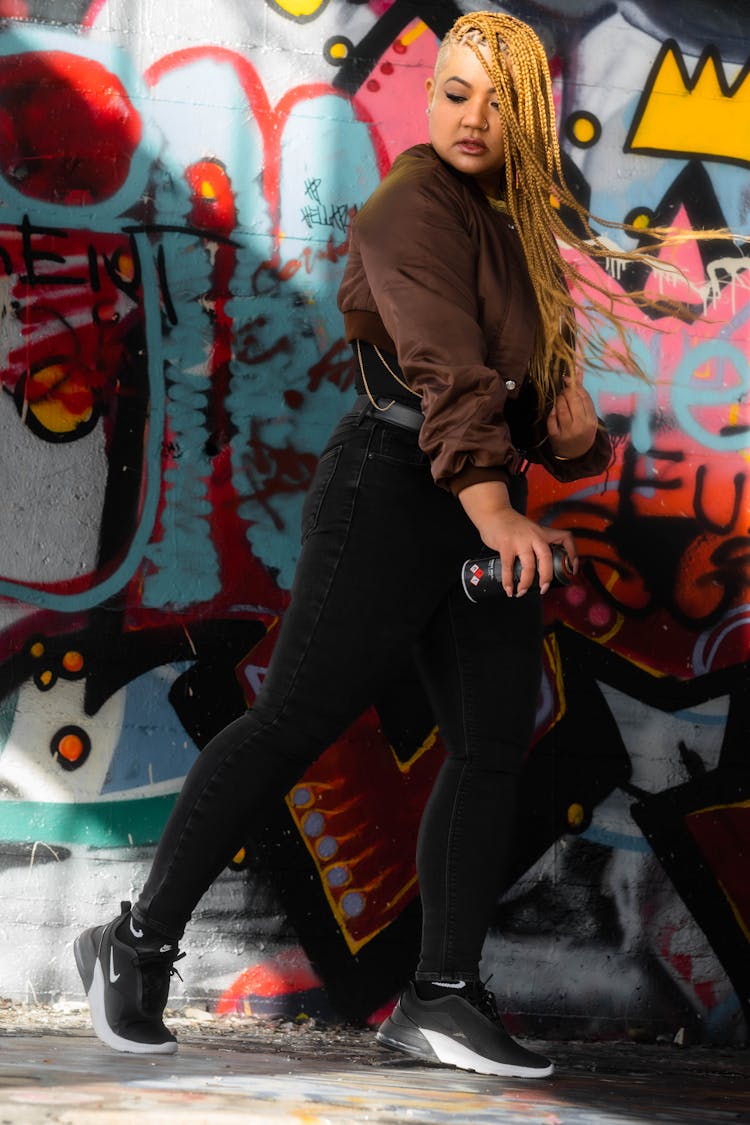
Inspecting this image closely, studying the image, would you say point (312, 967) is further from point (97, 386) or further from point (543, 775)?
point (97, 386)

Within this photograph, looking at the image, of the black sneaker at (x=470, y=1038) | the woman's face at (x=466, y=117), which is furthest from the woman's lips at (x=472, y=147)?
the black sneaker at (x=470, y=1038)

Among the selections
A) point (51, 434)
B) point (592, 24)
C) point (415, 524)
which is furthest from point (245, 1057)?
point (592, 24)

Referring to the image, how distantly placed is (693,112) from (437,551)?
1.79 meters

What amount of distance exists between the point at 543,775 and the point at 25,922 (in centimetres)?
129

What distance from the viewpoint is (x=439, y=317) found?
212cm

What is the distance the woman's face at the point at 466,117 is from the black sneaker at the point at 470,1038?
1.44 m

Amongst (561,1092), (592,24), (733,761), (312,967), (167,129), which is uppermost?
(592,24)

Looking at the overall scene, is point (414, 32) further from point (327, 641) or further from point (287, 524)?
point (327, 641)

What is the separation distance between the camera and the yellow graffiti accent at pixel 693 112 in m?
3.42

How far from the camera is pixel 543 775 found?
3285mm

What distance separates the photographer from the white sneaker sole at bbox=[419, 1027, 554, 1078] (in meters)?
2.21

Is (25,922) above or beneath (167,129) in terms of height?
beneath

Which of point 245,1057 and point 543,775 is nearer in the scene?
point 245,1057

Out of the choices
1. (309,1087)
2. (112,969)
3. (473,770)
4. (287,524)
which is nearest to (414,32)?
(287,524)
